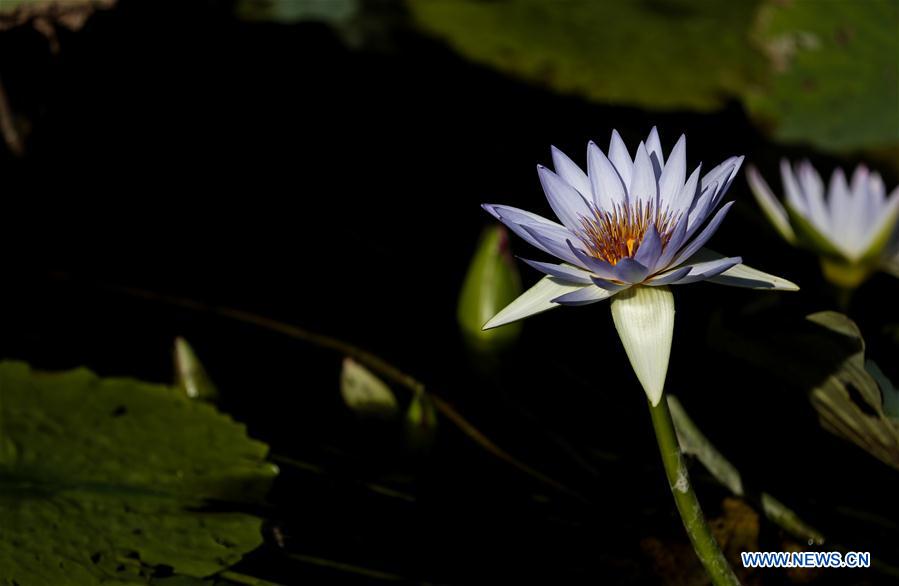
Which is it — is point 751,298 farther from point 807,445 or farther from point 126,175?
point 126,175

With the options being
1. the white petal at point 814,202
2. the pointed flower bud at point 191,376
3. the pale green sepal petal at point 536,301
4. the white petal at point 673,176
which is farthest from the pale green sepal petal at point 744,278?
the pointed flower bud at point 191,376

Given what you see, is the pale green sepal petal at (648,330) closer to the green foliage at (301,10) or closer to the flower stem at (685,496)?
the flower stem at (685,496)

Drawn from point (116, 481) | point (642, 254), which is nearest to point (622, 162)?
point (642, 254)

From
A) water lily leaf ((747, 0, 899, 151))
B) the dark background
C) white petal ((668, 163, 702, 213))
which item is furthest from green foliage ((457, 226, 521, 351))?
water lily leaf ((747, 0, 899, 151))

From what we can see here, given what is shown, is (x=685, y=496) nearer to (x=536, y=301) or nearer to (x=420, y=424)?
(x=536, y=301)

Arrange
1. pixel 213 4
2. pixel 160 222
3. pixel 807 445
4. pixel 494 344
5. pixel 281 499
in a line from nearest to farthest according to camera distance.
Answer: pixel 281 499 < pixel 807 445 < pixel 494 344 < pixel 160 222 < pixel 213 4

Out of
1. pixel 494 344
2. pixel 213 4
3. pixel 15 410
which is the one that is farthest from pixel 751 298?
pixel 213 4

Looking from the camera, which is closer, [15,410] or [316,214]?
[15,410]
